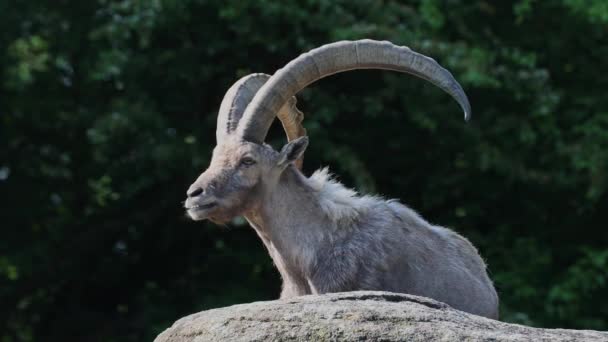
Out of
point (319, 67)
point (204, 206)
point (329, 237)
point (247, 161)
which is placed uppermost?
point (319, 67)

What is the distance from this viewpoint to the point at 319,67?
27.8 ft

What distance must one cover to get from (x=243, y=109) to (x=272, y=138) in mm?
5766

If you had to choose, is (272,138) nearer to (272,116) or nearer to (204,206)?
(272,116)

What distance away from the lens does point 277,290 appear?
15.6 metres

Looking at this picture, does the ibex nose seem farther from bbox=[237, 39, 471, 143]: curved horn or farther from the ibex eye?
bbox=[237, 39, 471, 143]: curved horn

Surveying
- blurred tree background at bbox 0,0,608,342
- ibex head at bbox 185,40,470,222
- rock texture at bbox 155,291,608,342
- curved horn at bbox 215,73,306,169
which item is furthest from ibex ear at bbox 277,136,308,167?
blurred tree background at bbox 0,0,608,342

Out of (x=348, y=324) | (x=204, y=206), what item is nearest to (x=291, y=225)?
(x=204, y=206)

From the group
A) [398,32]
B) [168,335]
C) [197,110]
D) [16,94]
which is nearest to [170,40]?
[197,110]

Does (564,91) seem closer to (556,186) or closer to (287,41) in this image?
(556,186)

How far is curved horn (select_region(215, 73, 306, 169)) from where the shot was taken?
29.0ft

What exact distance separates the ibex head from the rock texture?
1.88 meters

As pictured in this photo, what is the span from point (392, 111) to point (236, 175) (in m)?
7.70

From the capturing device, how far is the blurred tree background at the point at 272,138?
14.9 meters

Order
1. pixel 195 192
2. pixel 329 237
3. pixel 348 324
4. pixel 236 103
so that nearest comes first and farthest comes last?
pixel 348 324
pixel 195 192
pixel 329 237
pixel 236 103
